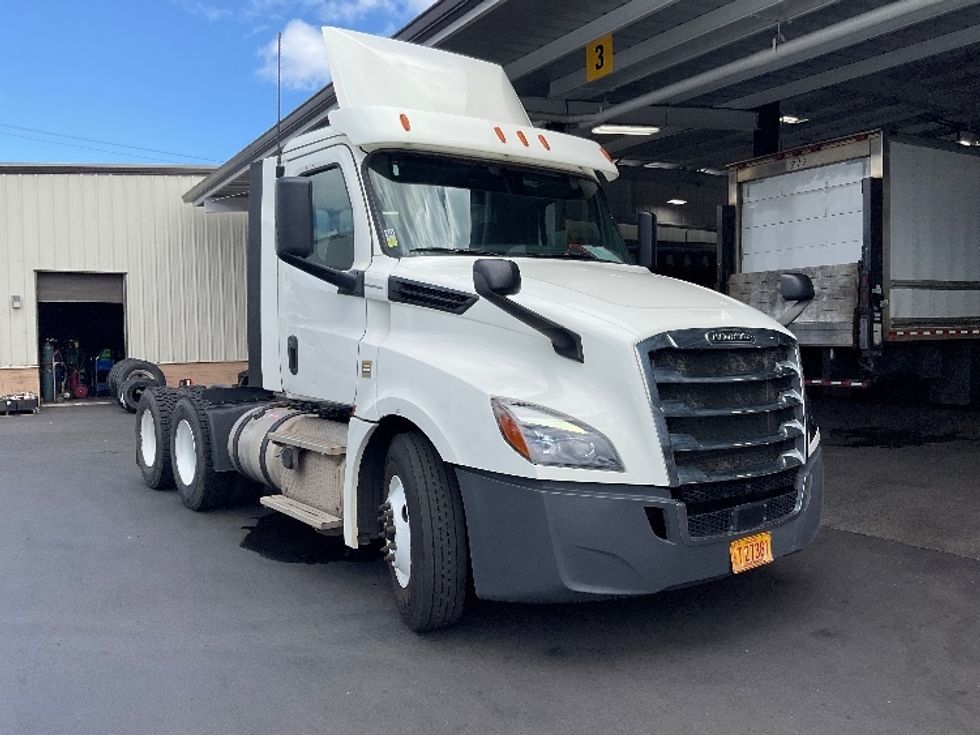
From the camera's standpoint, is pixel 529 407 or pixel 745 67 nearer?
pixel 529 407

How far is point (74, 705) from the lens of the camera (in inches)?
152

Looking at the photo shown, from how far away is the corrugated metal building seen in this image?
59.5 feet

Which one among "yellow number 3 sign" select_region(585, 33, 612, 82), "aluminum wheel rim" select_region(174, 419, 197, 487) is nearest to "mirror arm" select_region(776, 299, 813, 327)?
"aluminum wheel rim" select_region(174, 419, 197, 487)

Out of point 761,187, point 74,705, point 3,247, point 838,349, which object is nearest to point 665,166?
point 761,187

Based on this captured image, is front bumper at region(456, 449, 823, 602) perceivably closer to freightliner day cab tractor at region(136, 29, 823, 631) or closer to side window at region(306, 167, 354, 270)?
freightliner day cab tractor at region(136, 29, 823, 631)

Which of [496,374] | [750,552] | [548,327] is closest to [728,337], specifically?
[548,327]

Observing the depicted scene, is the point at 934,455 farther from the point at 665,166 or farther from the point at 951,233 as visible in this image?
the point at 665,166

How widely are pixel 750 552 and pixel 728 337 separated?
3.50 ft

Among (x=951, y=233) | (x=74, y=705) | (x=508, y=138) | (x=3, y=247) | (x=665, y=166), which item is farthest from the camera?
(x=665, y=166)

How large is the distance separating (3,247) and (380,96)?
15.3m

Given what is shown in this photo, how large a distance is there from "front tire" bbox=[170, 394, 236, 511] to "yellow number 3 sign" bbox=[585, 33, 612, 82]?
20.1 ft

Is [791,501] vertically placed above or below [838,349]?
below

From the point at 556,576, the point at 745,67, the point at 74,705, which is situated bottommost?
the point at 74,705

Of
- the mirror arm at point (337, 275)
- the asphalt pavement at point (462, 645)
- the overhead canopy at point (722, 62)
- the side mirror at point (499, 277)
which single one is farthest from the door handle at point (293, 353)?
the overhead canopy at point (722, 62)
